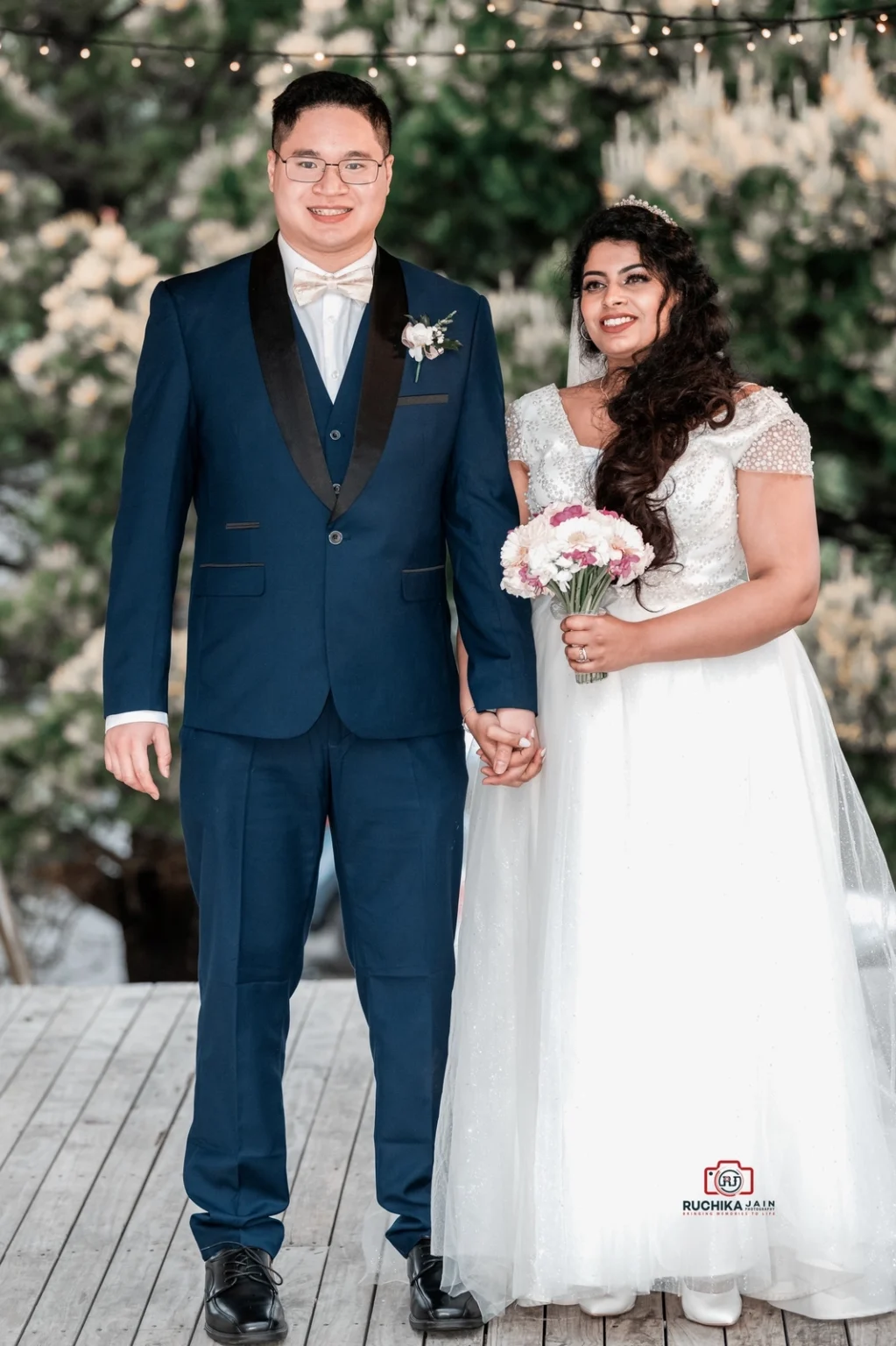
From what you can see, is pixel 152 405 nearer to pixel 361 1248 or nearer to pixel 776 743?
pixel 776 743

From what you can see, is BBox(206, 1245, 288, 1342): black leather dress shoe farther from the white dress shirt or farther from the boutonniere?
the boutonniere

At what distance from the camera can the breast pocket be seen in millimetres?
2576

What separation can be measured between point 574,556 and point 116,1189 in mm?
1511

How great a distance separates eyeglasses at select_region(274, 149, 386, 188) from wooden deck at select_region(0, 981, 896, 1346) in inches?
65.4

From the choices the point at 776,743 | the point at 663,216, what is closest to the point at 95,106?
the point at 663,216

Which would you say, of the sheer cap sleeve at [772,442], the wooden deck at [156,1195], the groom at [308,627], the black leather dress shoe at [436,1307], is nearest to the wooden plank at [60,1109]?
the wooden deck at [156,1195]

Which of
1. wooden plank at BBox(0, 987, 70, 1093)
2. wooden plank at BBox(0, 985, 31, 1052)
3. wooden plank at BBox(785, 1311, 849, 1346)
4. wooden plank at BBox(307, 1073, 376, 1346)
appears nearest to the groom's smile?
wooden plank at BBox(307, 1073, 376, 1346)

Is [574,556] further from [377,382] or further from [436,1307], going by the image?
[436,1307]

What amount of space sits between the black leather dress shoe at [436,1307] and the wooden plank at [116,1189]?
1.64 feet

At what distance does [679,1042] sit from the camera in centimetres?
258

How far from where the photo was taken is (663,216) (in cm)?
271

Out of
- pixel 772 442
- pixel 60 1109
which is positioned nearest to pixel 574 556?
pixel 772 442

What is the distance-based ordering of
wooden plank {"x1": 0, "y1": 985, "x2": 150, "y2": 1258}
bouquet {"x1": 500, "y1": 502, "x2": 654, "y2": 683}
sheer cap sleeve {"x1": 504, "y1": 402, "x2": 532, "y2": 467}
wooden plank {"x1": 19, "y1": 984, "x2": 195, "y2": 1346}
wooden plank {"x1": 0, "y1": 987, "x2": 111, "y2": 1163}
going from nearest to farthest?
bouquet {"x1": 500, "y1": 502, "x2": 654, "y2": 683} → wooden plank {"x1": 19, "y1": 984, "x2": 195, "y2": 1346} → sheer cap sleeve {"x1": 504, "y1": 402, "x2": 532, "y2": 467} → wooden plank {"x1": 0, "y1": 985, "x2": 150, "y2": 1258} → wooden plank {"x1": 0, "y1": 987, "x2": 111, "y2": 1163}

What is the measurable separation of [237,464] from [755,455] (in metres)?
0.75
